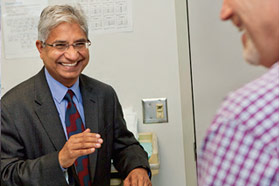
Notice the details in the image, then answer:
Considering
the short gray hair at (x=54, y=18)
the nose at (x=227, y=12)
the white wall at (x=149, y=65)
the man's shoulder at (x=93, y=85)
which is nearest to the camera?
the nose at (x=227, y=12)

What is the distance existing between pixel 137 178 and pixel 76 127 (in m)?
0.31

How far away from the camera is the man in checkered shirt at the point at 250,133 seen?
20.1 inches

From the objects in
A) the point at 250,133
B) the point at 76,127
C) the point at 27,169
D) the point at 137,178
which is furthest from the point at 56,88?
the point at 250,133

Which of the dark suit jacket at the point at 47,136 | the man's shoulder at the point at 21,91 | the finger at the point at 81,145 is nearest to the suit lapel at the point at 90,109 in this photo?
the dark suit jacket at the point at 47,136

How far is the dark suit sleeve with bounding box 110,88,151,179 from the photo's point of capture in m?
1.44

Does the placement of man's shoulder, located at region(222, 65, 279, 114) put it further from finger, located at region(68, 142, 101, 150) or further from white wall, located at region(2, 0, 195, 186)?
white wall, located at region(2, 0, 195, 186)

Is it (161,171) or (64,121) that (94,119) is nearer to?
(64,121)

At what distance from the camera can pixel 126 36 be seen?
190 cm

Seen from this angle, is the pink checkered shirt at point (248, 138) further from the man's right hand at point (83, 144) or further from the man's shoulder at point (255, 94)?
the man's right hand at point (83, 144)

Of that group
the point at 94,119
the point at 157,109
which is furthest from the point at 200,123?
the point at 94,119

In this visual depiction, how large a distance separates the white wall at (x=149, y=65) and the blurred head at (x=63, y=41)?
0.46m

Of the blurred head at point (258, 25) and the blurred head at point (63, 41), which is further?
the blurred head at point (63, 41)

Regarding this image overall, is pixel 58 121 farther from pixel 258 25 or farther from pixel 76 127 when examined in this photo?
pixel 258 25

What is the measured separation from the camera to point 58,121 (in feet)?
4.63
